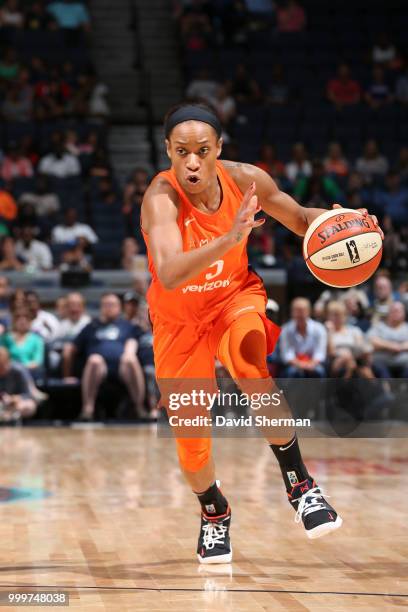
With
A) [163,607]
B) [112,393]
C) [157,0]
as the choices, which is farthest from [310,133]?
[163,607]

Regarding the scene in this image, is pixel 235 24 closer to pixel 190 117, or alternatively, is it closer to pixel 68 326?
pixel 68 326

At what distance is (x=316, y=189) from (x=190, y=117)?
929 cm

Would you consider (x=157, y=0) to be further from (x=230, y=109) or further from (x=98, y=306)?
(x=98, y=306)

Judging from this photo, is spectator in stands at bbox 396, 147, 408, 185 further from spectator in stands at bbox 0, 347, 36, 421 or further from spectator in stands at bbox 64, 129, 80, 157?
spectator in stands at bbox 0, 347, 36, 421

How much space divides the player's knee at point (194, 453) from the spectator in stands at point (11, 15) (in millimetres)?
12828

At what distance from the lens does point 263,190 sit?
4562 millimetres

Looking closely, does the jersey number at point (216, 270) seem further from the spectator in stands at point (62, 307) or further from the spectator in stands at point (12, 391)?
the spectator in stands at point (62, 307)

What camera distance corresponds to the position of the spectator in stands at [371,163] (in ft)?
49.8

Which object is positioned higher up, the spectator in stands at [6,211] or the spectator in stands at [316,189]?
the spectator in stands at [316,189]

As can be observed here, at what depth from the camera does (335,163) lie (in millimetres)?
14875

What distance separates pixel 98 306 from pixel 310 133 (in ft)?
17.2

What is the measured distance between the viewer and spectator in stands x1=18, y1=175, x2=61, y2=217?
1359 centimetres

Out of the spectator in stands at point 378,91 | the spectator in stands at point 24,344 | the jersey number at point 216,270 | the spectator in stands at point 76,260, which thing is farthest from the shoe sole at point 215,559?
the spectator in stands at point 378,91

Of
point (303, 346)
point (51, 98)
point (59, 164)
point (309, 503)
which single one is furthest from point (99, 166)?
point (309, 503)
